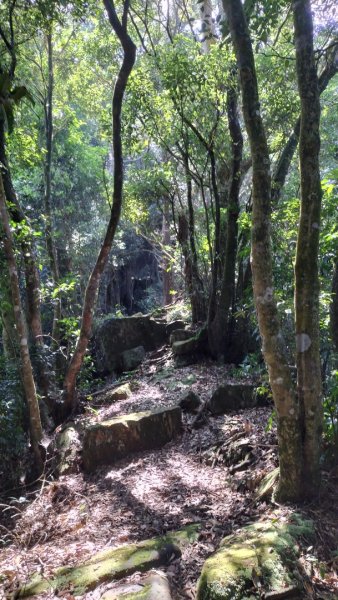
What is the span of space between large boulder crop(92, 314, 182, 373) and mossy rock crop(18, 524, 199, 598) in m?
8.29

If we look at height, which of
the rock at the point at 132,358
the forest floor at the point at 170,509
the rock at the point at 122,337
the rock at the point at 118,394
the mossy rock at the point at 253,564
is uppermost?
the rock at the point at 122,337

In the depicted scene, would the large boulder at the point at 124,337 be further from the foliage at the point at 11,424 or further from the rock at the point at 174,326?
the foliage at the point at 11,424

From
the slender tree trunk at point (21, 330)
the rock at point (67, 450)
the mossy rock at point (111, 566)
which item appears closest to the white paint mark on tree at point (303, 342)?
the mossy rock at point (111, 566)

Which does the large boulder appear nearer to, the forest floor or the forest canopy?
the forest canopy

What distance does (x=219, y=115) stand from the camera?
916cm

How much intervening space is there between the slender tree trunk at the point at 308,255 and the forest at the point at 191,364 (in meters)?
0.02

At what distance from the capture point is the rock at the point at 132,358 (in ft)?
39.3

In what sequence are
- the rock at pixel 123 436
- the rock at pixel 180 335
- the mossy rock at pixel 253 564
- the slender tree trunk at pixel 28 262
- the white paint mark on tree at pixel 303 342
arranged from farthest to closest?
the rock at pixel 180 335, the slender tree trunk at pixel 28 262, the rock at pixel 123 436, the white paint mark on tree at pixel 303 342, the mossy rock at pixel 253 564

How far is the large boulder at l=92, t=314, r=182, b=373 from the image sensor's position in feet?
41.1

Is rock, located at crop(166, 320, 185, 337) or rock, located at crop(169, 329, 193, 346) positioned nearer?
rock, located at crop(169, 329, 193, 346)

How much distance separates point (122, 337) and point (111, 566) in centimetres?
905

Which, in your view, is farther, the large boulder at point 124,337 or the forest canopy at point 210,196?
the large boulder at point 124,337

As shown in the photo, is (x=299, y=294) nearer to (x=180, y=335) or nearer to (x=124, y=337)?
(x=180, y=335)

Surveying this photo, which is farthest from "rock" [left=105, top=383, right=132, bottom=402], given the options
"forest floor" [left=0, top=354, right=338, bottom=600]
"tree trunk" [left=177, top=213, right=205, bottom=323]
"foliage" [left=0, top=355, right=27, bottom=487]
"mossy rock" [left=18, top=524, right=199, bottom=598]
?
"mossy rock" [left=18, top=524, right=199, bottom=598]
